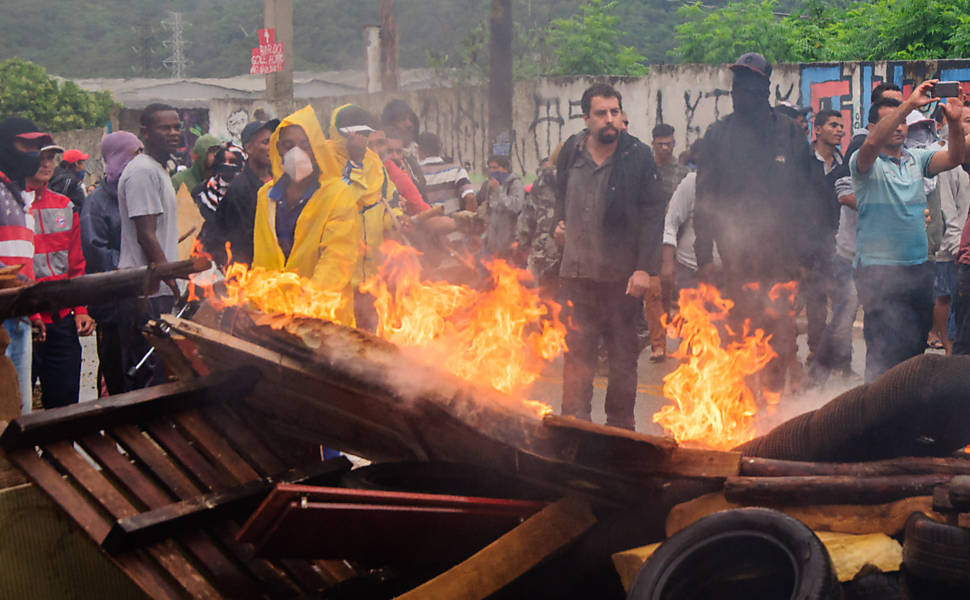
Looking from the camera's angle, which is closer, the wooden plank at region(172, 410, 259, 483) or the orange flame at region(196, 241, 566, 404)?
the wooden plank at region(172, 410, 259, 483)

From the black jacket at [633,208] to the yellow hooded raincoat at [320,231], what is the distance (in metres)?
1.84

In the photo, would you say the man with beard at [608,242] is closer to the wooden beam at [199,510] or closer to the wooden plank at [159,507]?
the wooden beam at [199,510]

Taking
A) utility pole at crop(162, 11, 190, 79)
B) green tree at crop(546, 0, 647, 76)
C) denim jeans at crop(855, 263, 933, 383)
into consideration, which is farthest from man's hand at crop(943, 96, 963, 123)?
utility pole at crop(162, 11, 190, 79)

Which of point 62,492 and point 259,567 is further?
point 259,567

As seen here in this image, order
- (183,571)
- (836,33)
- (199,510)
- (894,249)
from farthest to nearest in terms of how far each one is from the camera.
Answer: (836,33), (894,249), (199,510), (183,571)

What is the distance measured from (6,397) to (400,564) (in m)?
2.28

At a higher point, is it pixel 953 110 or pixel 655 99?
pixel 655 99

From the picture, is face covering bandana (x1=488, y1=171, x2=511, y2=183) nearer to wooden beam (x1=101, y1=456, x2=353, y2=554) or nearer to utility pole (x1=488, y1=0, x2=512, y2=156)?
utility pole (x1=488, y1=0, x2=512, y2=156)

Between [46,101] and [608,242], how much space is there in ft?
129

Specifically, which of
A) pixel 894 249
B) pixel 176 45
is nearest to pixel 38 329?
pixel 894 249

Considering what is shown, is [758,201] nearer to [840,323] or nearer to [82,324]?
[840,323]

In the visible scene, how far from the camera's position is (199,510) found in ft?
10.8

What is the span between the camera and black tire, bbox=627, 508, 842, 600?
2.73m

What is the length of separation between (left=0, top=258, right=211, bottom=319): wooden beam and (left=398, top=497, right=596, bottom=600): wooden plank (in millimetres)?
1974
